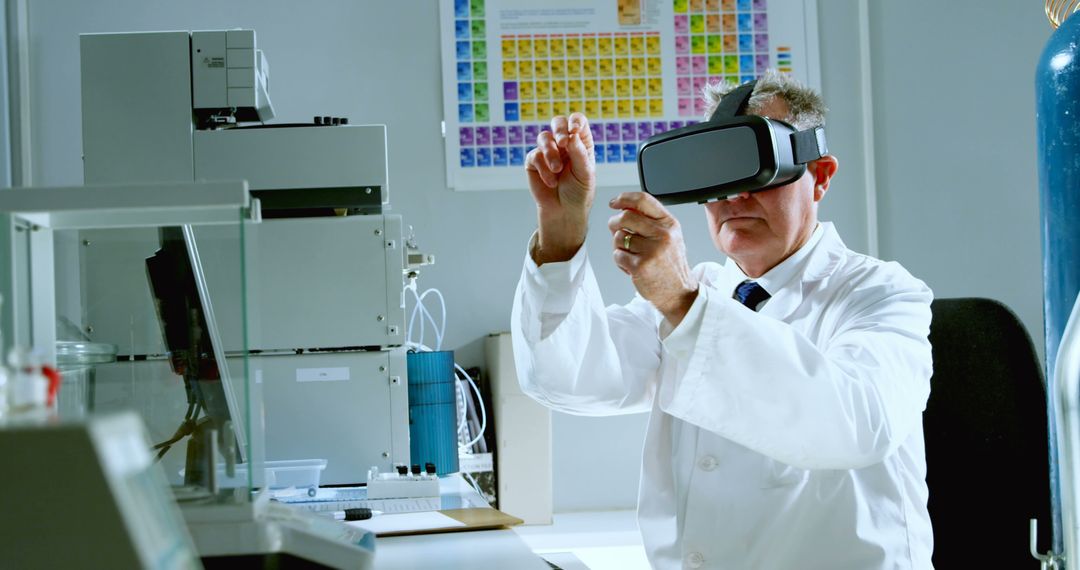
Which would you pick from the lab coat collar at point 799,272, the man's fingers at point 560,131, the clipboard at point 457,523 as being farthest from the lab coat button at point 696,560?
the man's fingers at point 560,131

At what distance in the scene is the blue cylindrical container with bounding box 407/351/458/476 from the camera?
1.92 metres

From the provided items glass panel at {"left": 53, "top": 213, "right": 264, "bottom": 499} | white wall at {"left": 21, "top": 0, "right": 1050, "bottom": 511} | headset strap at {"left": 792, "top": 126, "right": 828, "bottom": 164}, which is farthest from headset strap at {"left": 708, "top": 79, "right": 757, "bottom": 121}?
white wall at {"left": 21, "top": 0, "right": 1050, "bottom": 511}

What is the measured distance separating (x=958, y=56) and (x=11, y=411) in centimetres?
279

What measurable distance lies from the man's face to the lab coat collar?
0.02 metres

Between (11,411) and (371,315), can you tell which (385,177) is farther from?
(11,411)

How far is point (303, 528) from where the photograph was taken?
2.26 feet

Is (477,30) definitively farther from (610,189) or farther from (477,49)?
(610,189)

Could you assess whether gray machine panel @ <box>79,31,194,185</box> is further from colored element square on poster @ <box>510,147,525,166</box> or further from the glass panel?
colored element square on poster @ <box>510,147,525,166</box>

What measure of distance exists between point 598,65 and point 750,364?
1778 mm

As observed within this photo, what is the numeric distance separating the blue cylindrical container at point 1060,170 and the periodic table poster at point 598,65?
107 centimetres

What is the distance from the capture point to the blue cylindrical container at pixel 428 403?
1916mm

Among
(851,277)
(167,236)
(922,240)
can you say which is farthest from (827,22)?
(167,236)

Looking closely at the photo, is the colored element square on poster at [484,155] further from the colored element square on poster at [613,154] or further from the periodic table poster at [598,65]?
the colored element square on poster at [613,154]

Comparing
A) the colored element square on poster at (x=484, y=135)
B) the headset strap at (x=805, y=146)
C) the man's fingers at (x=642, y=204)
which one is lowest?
the man's fingers at (x=642, y=204)
